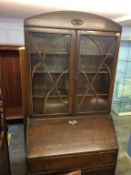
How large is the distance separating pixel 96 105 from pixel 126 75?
219 centimetres

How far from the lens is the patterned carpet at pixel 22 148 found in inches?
88.2

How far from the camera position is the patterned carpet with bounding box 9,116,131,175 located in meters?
2.24

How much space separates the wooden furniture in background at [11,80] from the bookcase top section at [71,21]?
172 cm

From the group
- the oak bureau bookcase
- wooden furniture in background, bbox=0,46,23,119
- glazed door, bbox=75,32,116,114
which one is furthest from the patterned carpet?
glazed door, bbox=75,32,116,114

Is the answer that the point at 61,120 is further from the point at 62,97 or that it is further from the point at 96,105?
the point at 96,105

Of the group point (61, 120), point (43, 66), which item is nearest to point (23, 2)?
point (43, 66)

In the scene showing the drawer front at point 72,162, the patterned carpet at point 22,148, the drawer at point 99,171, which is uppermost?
the drawer front at point 72,162

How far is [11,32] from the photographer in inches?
120

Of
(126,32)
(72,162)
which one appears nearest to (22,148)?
(72,162)

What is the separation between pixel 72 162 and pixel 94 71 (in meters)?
1.02

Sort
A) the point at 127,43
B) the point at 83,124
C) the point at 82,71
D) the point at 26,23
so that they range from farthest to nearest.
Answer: the point at 127,43 → the point at 83,124 → the point at 82,71 → the point at 26,23

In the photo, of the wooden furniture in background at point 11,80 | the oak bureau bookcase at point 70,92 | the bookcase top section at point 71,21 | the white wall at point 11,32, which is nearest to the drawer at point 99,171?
the oak bureau bookcase at point 70,92

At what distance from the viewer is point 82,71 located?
175cm

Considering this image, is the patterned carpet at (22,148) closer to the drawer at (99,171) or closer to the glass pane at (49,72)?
the drawer at (99,171)
